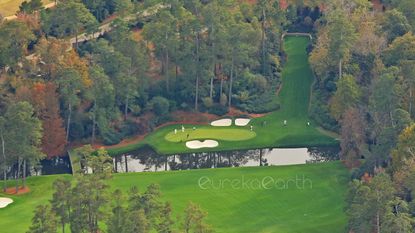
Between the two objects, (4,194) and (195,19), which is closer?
(4,194)

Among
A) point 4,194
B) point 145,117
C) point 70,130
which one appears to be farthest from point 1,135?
point 145,117

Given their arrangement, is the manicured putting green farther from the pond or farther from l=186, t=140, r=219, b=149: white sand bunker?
the pond

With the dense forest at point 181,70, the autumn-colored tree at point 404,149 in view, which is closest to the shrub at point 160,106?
the dense forest at point 181,70

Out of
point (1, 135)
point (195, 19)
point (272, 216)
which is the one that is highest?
point (195, 19)

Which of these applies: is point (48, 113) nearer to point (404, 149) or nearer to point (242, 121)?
point (242, 121)

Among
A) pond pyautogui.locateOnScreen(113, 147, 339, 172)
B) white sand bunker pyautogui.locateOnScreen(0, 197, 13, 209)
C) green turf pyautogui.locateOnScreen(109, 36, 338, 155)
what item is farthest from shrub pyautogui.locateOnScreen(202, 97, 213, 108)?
white sand bunker pyautogui.locateOnScreen(0, 197, 13, 209)

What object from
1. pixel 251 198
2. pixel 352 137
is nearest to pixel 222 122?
pixel 352 137

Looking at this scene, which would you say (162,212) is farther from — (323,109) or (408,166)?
(323,109)
